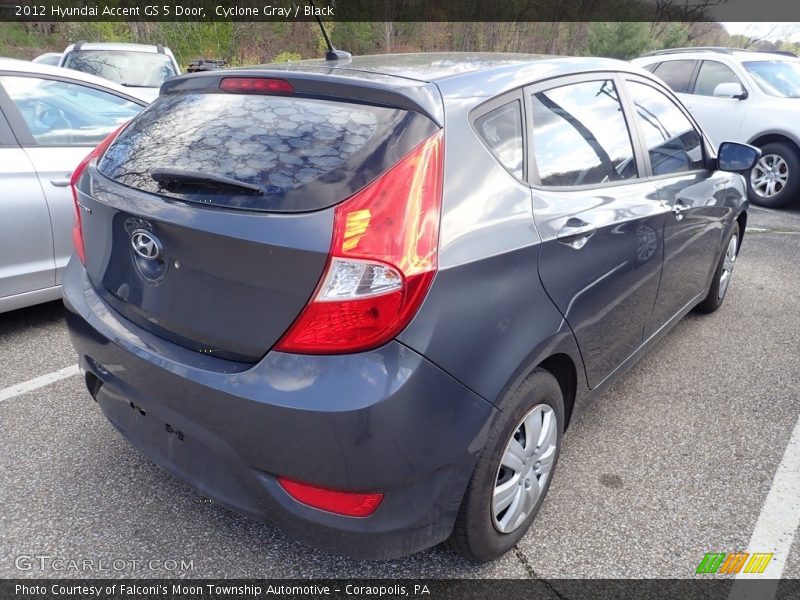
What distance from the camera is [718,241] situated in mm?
3541

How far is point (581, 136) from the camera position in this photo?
2271 mm

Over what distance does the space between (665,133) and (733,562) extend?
1.99 metres

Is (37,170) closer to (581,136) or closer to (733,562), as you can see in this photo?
(581,136)

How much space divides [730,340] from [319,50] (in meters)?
24.0

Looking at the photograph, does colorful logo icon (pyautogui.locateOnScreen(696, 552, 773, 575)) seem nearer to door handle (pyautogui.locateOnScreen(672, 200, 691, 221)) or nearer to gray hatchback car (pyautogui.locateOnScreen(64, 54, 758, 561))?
gray hatchback car (pyautogui.locateOnScreen(64, 54, 758, 561))

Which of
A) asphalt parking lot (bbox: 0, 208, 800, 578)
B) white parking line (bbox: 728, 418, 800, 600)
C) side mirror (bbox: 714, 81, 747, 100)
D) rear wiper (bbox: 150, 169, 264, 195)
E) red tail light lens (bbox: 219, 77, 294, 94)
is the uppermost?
red tail light lens (bbox: 219, 77, 294, 94)

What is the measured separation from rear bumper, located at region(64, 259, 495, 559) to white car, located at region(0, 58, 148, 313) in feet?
6.41

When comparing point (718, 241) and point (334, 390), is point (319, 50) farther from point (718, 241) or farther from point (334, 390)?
point (334, 390)

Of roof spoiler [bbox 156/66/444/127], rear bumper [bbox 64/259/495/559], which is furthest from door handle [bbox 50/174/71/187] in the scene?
rear bumper [bbox 64/259/495/559]

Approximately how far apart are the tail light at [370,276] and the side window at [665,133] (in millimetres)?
1724

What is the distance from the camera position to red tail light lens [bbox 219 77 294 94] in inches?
72.7

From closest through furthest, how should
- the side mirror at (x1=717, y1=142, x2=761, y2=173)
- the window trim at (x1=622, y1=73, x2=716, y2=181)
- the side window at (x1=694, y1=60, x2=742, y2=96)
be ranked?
the window trim at (x1=622, y1=73, x2=716, y2=181)
the side mirror at (x1=717, y1=142, x2=761, y2=173)
the side window at (x1=694, y1=60, x2=742, y2=96)

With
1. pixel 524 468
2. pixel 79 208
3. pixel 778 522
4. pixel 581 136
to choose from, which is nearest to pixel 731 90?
pixel 581 136

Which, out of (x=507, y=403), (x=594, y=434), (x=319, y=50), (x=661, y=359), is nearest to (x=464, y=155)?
(x=507, y=403)
